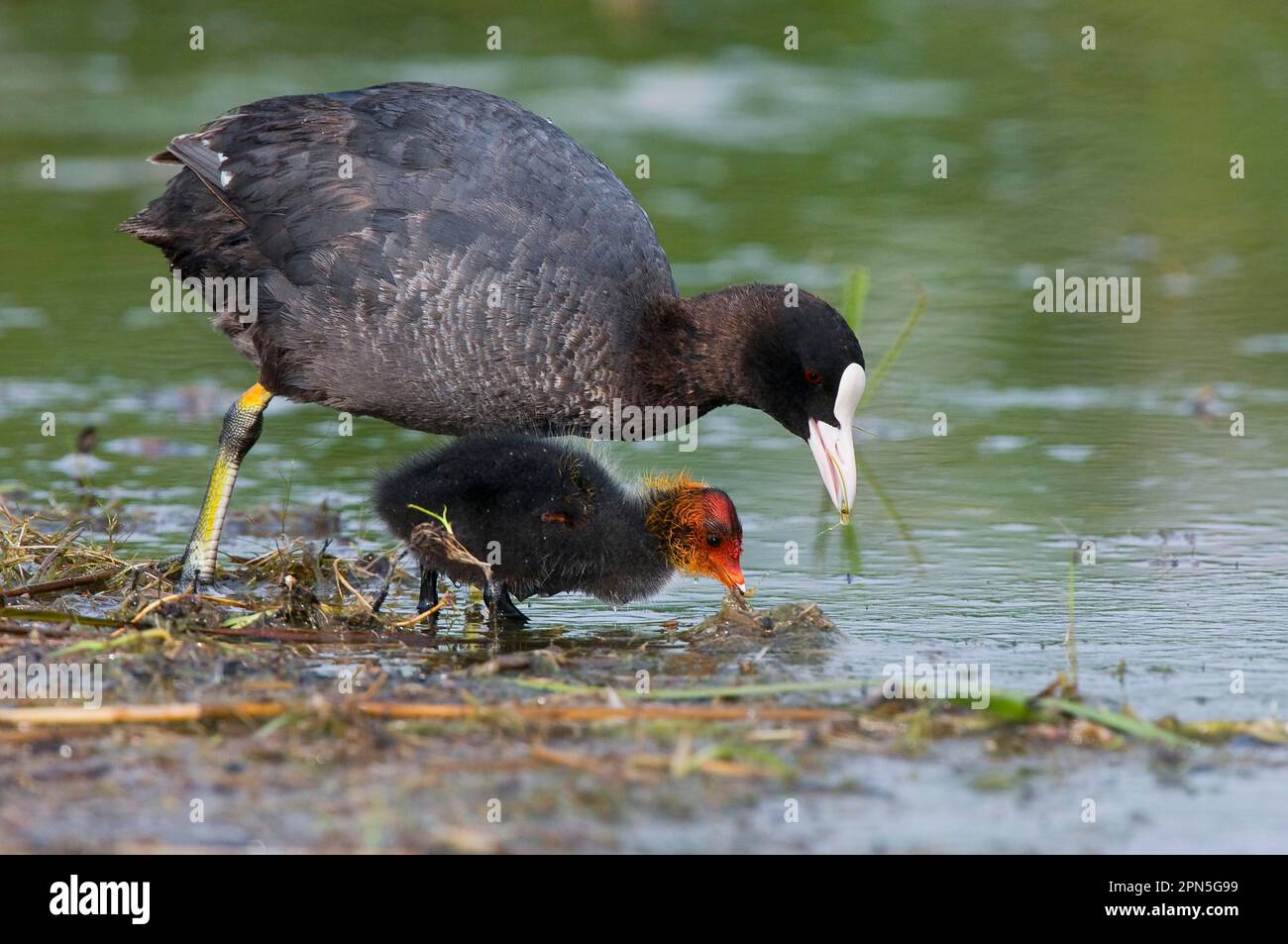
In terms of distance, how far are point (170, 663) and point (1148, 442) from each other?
14.0 ft

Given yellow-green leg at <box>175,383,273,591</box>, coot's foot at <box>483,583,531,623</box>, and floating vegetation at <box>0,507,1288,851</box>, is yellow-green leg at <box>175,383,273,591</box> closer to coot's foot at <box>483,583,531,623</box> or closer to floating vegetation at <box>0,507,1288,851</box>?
floating vegetation at <box>0,507,1288,851</box>

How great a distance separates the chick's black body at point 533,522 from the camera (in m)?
5.53

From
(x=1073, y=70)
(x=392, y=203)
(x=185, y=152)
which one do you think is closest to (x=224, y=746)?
(x=392, y=203)

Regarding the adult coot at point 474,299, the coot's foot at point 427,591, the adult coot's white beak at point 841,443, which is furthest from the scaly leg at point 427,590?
the adult coot's white beak at point 841,443

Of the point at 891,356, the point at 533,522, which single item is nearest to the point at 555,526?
the point at 533,522

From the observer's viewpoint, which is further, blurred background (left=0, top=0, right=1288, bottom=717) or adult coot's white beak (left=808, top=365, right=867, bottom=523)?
blurred background (left=0, top=0, right=1288, bottom=717)

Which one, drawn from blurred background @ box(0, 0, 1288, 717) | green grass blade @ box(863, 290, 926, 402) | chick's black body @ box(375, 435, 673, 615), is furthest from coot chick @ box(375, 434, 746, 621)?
green grass blade @ box(863, 290, 926, 402)

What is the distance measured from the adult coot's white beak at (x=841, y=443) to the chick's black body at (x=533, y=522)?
0.59 m

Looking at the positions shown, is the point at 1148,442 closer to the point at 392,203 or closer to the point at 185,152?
the point at 392,203

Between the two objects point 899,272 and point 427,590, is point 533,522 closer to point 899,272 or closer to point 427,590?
point 427,590

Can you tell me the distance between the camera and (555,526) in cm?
554

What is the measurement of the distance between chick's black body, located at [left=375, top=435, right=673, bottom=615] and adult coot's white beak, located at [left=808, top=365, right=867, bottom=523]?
59 cm

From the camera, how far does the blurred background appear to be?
19.9 ft

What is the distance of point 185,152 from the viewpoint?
247 inches
